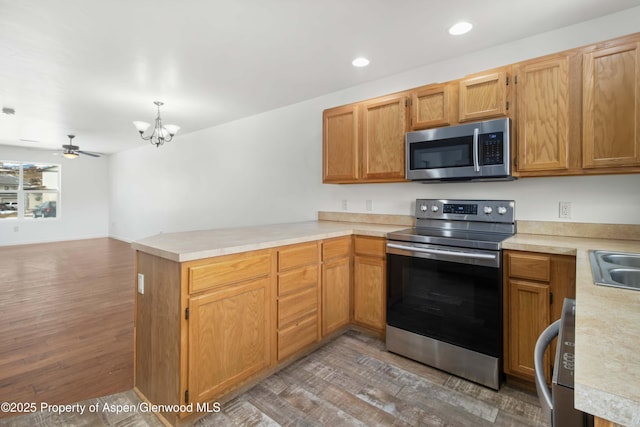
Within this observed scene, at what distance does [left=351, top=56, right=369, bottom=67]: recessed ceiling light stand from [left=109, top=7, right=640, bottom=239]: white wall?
409 mm

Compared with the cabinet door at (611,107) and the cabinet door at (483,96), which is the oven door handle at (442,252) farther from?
the cabinet door at (483,96)

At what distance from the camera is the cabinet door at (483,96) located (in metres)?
2.21

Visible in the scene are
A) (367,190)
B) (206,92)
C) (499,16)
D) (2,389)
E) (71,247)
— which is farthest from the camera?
(71,247)

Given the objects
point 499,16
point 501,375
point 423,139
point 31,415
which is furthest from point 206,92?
point 501,375

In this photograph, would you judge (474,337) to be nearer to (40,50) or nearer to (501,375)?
(501,375)

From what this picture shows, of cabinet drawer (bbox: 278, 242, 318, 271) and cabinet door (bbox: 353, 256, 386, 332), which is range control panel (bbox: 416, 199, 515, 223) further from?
cabinet drawer (bbox: 278, 242, 318, 271)

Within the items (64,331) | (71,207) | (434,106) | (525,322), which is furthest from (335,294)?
(71,207)

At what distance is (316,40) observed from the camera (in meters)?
2.47

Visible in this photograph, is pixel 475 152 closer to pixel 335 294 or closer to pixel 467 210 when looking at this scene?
pixel 467 210

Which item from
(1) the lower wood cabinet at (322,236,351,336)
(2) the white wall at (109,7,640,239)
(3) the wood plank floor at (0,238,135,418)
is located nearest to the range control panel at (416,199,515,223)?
(2) the white wall at (109,7,640,239)

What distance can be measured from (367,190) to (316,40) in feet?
4.95

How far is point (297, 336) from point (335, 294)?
505mm

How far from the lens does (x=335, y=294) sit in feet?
8.63

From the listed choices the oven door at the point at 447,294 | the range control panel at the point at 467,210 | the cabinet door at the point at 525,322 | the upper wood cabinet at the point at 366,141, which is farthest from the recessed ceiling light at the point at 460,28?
the cabinet door at the point at 525,322
